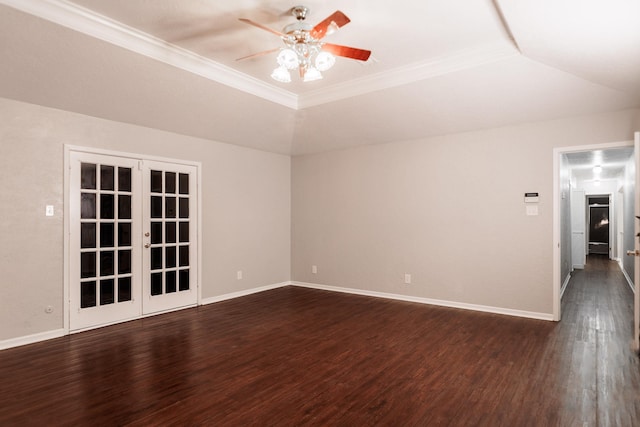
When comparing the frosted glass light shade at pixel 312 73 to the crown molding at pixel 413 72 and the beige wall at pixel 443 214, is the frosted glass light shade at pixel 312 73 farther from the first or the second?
the beige wall at pixel 443 214

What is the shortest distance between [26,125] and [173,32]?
6.35 ft

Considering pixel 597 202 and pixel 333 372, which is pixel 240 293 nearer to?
pixel 333 372

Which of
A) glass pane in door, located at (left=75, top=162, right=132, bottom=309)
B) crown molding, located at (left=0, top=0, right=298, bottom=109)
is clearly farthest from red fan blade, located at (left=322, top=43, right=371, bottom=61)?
glass pane in door, located at (left=75, top=162, right=132, bottom=309)

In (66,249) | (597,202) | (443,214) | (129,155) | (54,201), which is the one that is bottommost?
(66,249)

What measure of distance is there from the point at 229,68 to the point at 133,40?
1.09m

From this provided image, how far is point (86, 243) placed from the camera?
4.42m

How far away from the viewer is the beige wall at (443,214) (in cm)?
477

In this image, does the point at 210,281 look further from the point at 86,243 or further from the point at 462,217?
the point at 462,217

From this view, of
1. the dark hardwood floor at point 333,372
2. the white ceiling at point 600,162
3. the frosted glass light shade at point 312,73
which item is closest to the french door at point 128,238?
the dark hardwood floor at point 333,372

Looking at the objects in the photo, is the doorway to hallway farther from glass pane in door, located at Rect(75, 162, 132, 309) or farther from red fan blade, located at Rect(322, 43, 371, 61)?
glass pane in door, located at Rect(75, 162, 132, 309)

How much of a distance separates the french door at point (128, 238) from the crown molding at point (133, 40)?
1.53 meters

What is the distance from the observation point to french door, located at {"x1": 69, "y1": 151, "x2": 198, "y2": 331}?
437 cm

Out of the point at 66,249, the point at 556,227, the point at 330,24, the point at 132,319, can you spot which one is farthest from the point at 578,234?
the point at 66,249

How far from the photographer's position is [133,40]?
3.55 m
